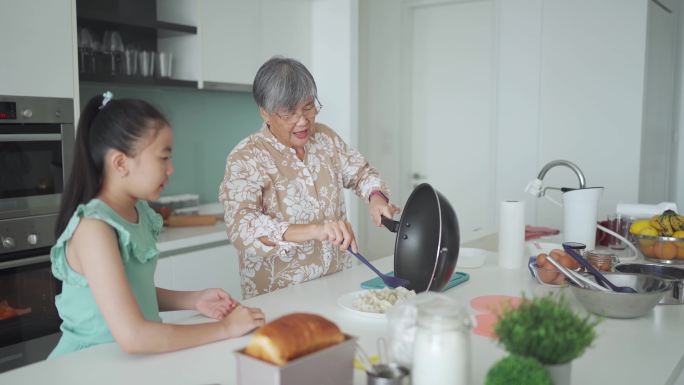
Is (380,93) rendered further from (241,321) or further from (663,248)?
(241,321)

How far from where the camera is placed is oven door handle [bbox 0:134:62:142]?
2.48 metres

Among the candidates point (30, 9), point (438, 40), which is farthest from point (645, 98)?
point (30, 9)

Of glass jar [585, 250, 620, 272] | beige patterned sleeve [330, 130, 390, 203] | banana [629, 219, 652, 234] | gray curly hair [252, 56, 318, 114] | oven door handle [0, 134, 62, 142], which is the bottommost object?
A: glass jar [585, 250, 620, 272]

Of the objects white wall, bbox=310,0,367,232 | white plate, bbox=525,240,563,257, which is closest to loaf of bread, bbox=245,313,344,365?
white plate, bbox=525,240,563,257

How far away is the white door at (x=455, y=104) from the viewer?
448 centimetres

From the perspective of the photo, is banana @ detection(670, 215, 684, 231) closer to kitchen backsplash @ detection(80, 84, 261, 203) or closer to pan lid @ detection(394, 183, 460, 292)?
pan lid @ detection(394, 183, 460, 292)

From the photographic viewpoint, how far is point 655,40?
404 cm

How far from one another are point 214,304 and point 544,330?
2.84 feet

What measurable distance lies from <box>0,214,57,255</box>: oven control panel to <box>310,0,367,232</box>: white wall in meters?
1.92

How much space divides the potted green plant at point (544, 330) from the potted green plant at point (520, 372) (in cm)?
2

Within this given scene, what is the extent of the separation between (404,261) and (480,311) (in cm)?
25

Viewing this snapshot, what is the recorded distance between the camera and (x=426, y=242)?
1.54m

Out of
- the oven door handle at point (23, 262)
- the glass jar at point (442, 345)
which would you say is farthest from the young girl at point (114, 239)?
the oven door handle at point (23, 262)

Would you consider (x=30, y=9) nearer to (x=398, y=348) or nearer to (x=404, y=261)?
(x=404, y=261)
